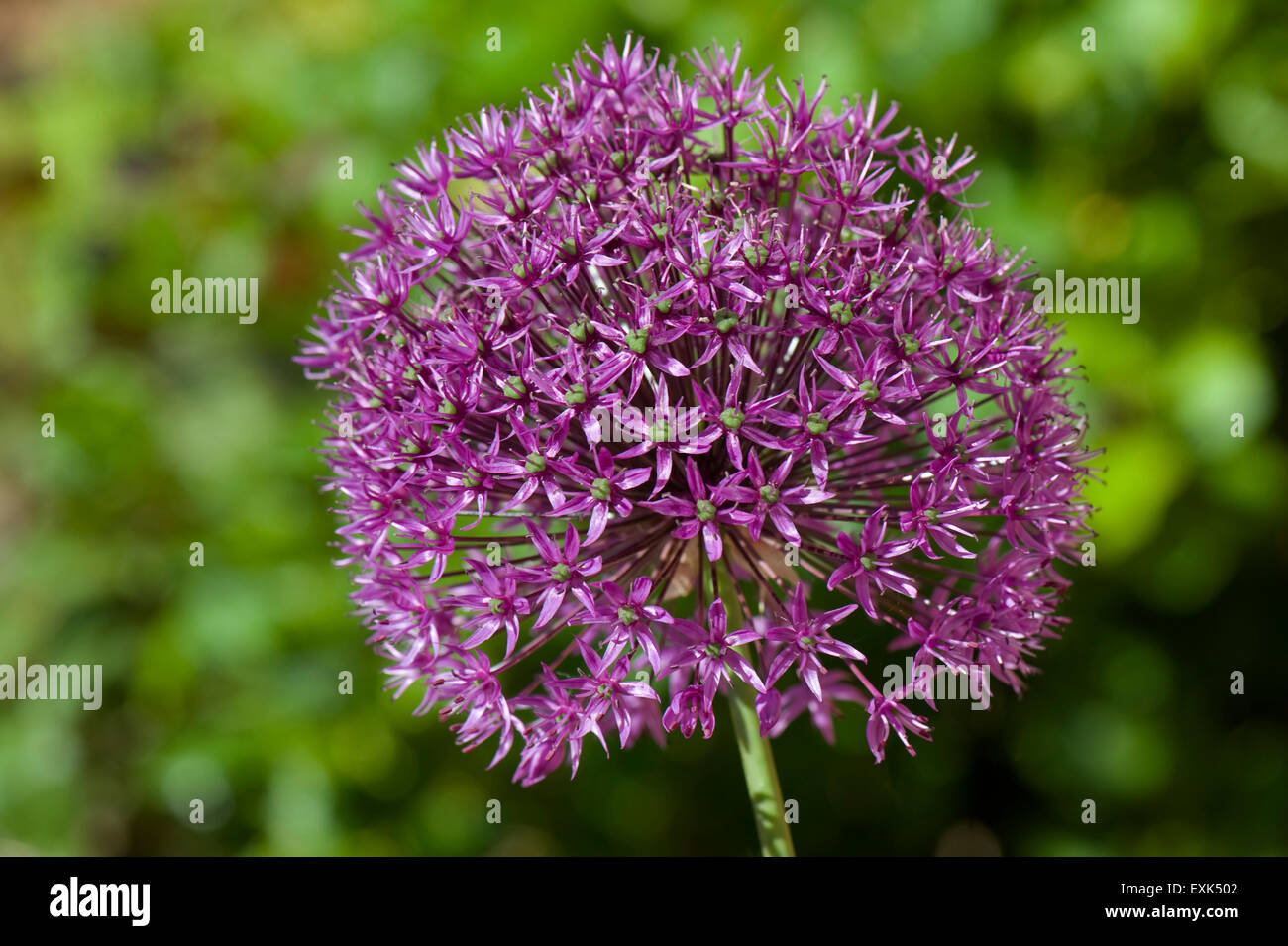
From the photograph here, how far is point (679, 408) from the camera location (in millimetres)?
1447

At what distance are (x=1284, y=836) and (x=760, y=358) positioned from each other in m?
2.73

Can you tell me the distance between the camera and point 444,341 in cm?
150

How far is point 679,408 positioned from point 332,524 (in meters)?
2.31

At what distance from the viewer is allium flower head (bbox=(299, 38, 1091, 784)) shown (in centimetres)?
144

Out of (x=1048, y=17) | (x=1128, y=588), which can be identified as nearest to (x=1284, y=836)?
(x=1128, y=588)
